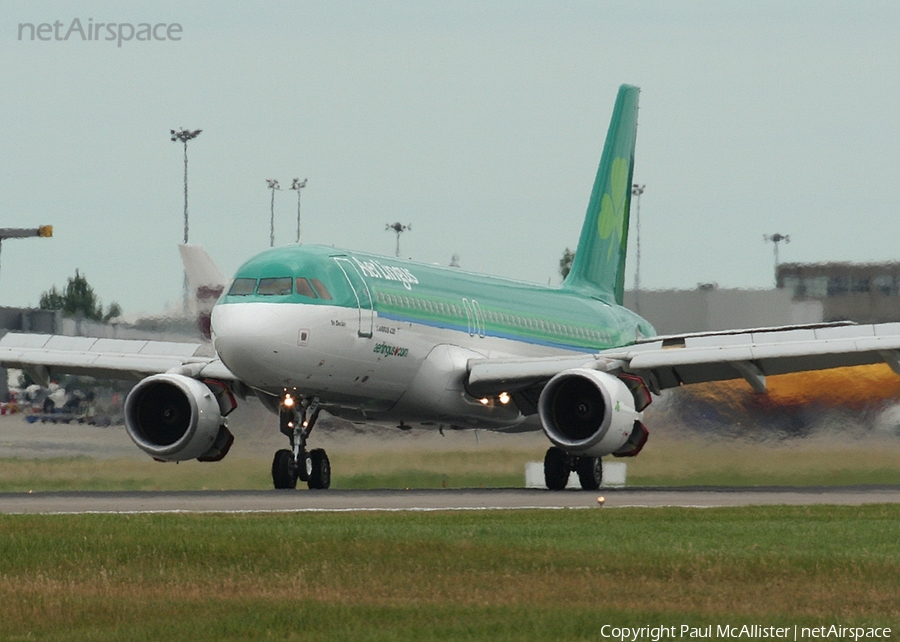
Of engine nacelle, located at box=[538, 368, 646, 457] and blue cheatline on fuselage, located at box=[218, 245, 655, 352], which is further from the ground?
blue cheatline on fuselage, located at box=[218, 245, 655, 352]

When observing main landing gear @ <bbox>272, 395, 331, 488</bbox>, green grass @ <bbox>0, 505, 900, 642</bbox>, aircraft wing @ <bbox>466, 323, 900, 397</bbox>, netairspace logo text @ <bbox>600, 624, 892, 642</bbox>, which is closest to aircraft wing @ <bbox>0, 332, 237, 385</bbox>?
main landing gear @ <bbox>272, 395, 331, 488</bbox>

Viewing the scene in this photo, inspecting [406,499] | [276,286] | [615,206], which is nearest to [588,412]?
[406,499]

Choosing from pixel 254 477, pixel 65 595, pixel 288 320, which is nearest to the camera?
pixel 65 595

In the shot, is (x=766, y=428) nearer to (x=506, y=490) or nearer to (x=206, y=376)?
(x=506, y=490)

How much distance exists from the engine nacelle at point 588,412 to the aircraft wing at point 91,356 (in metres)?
6.68

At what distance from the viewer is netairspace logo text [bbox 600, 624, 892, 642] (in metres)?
11.9

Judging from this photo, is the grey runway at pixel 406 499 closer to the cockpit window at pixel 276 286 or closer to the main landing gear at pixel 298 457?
the main landing gear at pixel 298 457

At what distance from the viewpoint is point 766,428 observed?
114ft

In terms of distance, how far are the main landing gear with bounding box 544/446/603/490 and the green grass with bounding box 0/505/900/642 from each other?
1090cm

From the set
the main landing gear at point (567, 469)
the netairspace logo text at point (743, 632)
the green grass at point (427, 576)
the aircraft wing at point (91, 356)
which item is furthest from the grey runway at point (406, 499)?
the netairspace logo text at point (743, 632)

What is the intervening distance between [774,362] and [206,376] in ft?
33.8

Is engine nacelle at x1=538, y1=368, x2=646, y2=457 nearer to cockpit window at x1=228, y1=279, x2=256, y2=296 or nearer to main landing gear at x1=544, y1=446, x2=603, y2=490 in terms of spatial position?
main landing gear at x1=544, y1=446, x2=603, y2=490

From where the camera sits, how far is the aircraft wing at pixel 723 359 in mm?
31734

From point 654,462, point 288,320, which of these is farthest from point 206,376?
point 654,462
